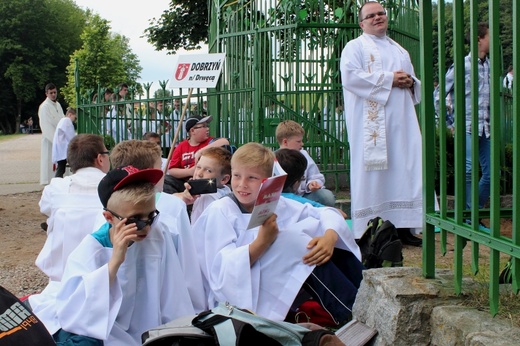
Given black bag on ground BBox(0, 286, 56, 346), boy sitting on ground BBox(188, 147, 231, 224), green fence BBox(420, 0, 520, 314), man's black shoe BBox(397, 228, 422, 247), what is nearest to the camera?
black bag on ground BBox(0, 286, 56, 346)

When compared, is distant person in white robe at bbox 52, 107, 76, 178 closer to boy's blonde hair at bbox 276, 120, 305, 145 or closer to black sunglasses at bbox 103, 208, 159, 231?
boy's blonde hair at bbox 276, 120, 305, 145

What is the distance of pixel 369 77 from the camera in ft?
21.2

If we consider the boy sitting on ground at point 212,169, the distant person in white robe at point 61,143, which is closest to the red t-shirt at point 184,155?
the boy sitting on ground at point 212,169

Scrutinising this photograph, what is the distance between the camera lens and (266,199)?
11.2 feet

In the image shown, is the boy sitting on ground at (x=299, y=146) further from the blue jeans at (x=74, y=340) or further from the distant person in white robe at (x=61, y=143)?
the distant person in white robe at (x=61, y=143)

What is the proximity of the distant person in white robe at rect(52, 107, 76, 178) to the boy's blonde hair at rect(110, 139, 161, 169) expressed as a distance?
8.52 meters

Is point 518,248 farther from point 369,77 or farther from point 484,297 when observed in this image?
point 369,77

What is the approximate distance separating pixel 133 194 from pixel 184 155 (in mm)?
3844

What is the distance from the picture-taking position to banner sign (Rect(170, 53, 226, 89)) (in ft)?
24.9

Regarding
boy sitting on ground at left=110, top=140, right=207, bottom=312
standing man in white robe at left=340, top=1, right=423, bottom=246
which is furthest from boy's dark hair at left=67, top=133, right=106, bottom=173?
standing man in white robe at left=340, top=1, right=423, bottom=246

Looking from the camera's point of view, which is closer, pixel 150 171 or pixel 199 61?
pixel 150 171

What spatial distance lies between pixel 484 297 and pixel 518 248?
57cm

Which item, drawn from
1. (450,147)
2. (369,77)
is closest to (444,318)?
(369,77)

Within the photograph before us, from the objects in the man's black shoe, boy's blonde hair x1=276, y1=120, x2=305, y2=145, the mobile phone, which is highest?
boy's blonde hair x1=276, y1=120, x2=305, y2=145
